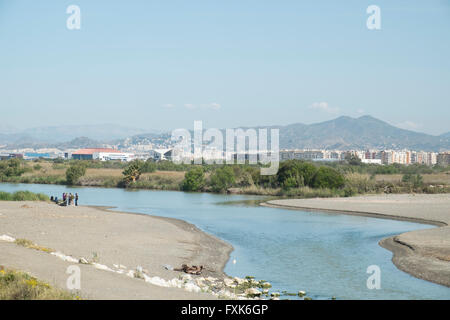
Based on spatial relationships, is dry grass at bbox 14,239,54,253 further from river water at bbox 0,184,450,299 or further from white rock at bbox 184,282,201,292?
river water at bbox 0,184,450,299

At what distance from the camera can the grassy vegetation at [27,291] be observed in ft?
32.4

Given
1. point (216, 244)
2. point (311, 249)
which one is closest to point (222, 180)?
point (216, 244)

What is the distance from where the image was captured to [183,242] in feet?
79.3

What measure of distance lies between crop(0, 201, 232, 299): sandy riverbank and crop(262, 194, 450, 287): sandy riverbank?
6870 mm

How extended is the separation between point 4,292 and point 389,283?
11.3m

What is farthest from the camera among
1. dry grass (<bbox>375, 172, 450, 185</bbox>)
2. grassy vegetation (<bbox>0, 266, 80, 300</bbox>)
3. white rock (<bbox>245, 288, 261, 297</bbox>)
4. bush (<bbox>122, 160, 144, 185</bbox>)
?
bush (<bbox>122, 160, 144, 185</bbox>)

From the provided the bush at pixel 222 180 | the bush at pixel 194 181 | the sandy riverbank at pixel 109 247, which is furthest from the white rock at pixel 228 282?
the bush at pixel 194 181

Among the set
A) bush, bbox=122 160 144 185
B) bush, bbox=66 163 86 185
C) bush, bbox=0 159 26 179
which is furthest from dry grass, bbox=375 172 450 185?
bush, bbox=0 159 26 179

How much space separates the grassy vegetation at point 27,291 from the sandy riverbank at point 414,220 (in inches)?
455

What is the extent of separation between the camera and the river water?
16.2 meters

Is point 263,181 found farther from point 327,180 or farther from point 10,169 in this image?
point 10,169

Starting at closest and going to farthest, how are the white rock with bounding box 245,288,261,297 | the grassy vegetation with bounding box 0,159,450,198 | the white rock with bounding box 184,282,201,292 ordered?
the white rock with bounding box 184,282,201,292, the white rock with bounding box 245,288,261,297, the grassy vegetation with bounding box 0,159,450,198

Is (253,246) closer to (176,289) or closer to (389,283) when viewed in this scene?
(389,283)
